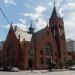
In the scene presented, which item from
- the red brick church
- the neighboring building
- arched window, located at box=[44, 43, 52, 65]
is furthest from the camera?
the neighboring building

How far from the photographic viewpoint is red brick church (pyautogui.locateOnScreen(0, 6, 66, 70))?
65625 millimetres

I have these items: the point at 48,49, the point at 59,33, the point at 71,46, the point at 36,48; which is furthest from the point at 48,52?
the point at 71,46

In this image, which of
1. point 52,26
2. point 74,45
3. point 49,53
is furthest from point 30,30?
point 74,45

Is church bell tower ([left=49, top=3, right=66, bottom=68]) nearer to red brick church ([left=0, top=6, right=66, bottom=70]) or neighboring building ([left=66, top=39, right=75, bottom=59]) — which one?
red brick church ([left=0, top=6, right=66, bottom=70])

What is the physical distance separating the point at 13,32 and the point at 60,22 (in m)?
20.3

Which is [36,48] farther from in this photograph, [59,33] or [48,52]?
[59,33]

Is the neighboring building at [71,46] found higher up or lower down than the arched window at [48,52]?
higher up

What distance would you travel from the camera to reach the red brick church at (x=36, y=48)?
215ft

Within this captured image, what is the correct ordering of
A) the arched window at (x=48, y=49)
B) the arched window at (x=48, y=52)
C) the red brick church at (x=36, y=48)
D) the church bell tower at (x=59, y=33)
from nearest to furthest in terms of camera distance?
the red brick church at (x=36, y=48), the arched window at (x=48, y=52), the arched window at (x=48, y=49), the church bell tower at (x=59, y=33)

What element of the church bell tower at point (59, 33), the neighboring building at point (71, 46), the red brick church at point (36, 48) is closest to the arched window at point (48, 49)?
the red brick church at point (36, 48)

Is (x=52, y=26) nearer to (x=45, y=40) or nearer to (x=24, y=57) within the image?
(x=45, y=40)

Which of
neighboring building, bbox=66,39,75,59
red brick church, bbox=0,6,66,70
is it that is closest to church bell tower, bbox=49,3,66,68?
red brick church, bbox=0,6,66,70

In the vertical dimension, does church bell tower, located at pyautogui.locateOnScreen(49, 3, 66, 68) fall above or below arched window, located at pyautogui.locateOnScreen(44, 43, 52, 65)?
above

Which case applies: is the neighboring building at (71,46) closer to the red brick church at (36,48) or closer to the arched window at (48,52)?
the red brick church at (36,48)
